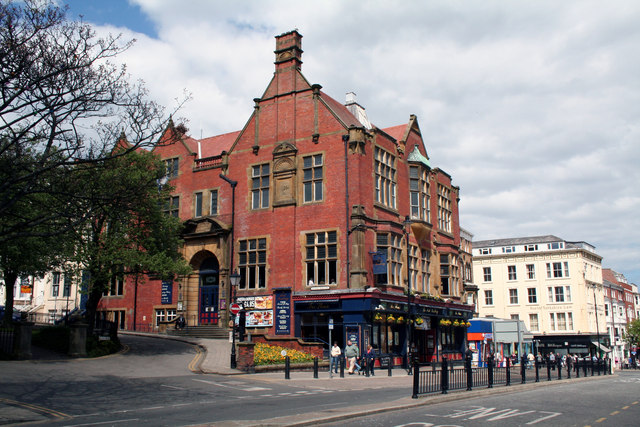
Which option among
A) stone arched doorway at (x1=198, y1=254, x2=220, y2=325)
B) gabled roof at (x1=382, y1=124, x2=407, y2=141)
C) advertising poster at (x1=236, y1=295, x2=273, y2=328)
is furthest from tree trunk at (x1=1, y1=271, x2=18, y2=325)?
gabled roof at (x1=382, y1=124, x2=407, y2=141)

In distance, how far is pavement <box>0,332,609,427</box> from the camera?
12.2 meters

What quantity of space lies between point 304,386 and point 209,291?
68.3ft

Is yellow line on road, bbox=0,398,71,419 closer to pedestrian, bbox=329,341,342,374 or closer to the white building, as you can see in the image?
pedestrian, bbox=329,341,342,374

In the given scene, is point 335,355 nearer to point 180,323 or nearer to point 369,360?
point 369,360

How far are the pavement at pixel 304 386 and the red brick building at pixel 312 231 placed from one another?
3739mm

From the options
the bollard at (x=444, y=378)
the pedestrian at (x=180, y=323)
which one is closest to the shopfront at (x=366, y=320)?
the pedestrian at (x=180, y=323)

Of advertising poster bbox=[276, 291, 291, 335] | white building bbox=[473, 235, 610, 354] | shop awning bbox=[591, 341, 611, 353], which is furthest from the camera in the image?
white building bbox=[473, 235, 610, 354]

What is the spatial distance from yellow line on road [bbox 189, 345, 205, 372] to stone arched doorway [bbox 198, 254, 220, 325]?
7.36 m

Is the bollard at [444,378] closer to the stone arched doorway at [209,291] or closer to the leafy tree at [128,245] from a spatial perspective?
the leafy tree at [128,245]

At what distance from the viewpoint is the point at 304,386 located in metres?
21.9

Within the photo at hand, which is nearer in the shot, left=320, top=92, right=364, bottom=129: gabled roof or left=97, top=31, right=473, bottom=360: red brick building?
left=97, top=31, right=473, bottom=360: red brick building

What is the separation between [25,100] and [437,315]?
33403 millimetres

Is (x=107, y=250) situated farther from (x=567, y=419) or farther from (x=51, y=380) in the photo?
(x=567, y=419)

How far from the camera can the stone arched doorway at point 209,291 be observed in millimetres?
40719
